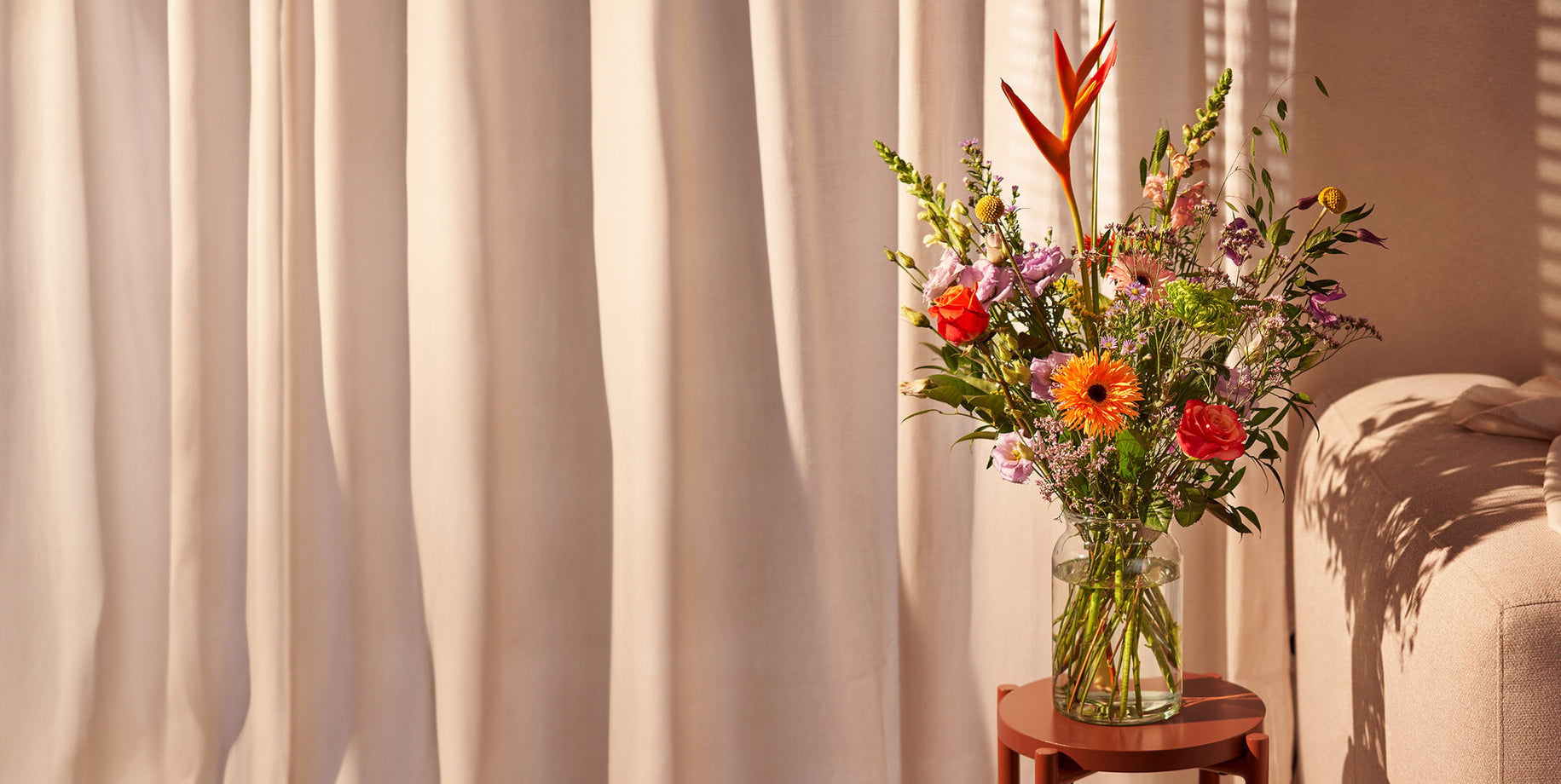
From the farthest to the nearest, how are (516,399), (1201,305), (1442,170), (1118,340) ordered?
(516,399) → (1442,170) → (1118,340) → (1201,305)

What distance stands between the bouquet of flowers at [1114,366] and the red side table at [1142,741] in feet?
0.10

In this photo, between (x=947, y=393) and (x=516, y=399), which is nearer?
(x=947, y=393)

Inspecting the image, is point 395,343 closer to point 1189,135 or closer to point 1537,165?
point 1189,135

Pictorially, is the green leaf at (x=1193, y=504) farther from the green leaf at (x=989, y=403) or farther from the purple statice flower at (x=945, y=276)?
the purple statice flower at (x=945, y=276)

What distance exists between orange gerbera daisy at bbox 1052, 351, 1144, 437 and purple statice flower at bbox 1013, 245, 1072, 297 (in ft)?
0.37

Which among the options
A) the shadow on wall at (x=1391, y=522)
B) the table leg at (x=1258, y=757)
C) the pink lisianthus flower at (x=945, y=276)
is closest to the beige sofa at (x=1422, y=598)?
the shadow on wall at (x=1391, y=522)

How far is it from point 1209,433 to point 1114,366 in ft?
0.36

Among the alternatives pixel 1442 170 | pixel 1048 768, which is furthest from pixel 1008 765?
pixel 1442 170

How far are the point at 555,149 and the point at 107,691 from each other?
1206mm

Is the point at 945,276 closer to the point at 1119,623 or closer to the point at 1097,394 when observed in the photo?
the point at 1097,394

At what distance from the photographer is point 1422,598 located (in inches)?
45.5

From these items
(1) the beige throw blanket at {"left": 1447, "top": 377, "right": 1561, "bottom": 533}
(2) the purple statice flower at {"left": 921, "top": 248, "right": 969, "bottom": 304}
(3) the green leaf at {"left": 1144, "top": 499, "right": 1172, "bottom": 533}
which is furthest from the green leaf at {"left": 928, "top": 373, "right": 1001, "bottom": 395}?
(1) the beige throw blanket at {"left": 1447, "top": 377, "right": 1561, "bottom": 533}

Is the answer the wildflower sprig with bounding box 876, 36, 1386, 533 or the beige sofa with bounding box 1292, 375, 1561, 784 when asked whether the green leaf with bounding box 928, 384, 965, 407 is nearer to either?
the wildflower sprig with bounding box 876, 36, 1386, 533

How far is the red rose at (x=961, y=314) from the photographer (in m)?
1.15
